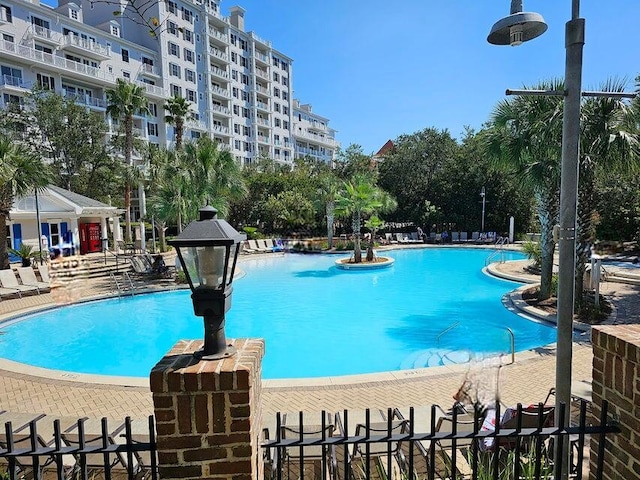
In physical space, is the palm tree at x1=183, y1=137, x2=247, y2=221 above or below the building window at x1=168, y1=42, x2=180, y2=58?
below

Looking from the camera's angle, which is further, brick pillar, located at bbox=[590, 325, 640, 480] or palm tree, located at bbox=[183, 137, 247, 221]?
palm tree, located at bbox=[183, 137, 247, 221]

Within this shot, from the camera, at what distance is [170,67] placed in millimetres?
44312

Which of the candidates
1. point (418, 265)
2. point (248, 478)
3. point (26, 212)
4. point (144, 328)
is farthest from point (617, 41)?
point (26, 212)

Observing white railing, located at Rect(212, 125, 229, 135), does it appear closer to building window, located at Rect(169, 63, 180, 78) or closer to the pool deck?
building window, located at Rect(169, 63, 180, 78)

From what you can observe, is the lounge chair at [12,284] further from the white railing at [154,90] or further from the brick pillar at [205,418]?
the white railing at [154,90]

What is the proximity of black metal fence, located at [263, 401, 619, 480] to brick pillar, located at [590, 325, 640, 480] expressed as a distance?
0.28 feet

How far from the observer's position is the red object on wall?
23781mm

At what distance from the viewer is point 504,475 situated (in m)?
3.03

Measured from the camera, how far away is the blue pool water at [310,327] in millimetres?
9992

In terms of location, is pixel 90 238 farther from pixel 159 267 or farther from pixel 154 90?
pixel 154 90

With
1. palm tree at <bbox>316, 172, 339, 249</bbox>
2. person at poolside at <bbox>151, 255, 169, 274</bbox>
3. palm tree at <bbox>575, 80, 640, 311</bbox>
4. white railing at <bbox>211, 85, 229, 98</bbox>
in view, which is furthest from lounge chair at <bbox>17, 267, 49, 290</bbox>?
white railing at <bbox>211, 85, 229, 98</bbox>

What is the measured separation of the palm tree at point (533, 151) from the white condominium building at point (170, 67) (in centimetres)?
1386

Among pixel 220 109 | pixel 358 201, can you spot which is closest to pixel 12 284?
pixel 358 201

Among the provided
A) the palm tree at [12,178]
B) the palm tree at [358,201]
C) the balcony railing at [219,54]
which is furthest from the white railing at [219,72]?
the palm tree at [12,178]
